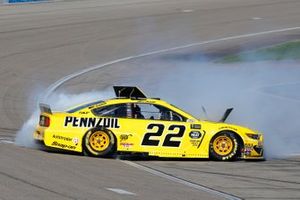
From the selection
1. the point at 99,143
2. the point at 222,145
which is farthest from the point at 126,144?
the point at 222,145

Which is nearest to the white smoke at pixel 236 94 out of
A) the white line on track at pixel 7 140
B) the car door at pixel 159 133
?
the white line on track at pixel 7 140

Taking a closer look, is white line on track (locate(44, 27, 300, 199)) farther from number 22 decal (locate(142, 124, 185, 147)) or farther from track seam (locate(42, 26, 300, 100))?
number 22 decal (locate(142, 124, 185, 147))

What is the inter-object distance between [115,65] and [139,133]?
1370 centimetres

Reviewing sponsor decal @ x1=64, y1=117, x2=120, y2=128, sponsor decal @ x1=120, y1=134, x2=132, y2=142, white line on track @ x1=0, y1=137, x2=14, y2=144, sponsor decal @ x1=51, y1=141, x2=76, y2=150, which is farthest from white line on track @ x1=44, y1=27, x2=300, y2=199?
white line on track @ x1=0, y1=137, x2=14, y2=144

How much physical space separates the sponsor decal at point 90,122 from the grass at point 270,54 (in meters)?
13.8

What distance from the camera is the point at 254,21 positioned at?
125 feet

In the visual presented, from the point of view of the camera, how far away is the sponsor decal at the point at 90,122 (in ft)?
52.1

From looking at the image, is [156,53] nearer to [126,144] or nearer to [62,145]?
[126,144]

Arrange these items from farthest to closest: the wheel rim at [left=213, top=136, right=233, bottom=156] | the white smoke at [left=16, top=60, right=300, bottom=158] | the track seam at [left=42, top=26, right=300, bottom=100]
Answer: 1. the track seam at [left=42, top=26, right=300, bottom=100]
2. the white smoke at [left=16, top=60, right=300, bottom=158]
3. the wheel rim at [left=213, top=136, right=233, bottom=156]

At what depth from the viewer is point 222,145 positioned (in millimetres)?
16375

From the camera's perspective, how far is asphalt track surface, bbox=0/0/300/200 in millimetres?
12781

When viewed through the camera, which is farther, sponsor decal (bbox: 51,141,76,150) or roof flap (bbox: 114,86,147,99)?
roof flap (bbox: 114,86,147,99)

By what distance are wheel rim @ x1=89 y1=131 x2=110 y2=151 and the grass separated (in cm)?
1396

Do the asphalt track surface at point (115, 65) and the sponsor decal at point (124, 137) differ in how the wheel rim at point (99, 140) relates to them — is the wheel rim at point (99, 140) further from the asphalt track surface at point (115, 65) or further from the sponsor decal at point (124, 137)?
the asphalt track surface at point (115, 65)
